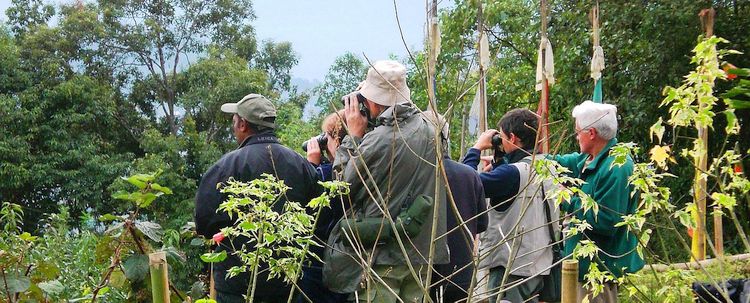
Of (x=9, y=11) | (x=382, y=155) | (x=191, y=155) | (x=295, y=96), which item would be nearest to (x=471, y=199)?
(x=382, y=155)

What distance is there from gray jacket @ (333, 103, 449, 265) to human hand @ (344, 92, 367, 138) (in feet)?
0.42

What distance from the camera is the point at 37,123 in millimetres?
20625

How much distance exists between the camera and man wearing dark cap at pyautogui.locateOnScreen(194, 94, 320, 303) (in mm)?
2846

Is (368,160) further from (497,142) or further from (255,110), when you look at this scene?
(497,142)

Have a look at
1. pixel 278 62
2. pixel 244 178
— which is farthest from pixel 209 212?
pixel 278 62

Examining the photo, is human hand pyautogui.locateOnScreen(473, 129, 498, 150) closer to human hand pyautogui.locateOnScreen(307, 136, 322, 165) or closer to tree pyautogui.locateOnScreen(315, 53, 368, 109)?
human hand pyautogui.locateOnScreen(307, 136, 322, 165)

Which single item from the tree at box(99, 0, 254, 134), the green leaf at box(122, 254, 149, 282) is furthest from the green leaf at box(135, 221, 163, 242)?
the tree at box(99, 0, 254, 134)

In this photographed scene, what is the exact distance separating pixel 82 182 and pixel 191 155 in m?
2.45

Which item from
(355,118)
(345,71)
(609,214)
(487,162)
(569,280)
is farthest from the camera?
(345,71)

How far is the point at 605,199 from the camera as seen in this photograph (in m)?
2.89

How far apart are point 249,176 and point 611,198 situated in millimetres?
1119

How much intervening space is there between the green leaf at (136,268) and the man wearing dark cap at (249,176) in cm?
79

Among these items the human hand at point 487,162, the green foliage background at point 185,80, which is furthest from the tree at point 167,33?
the human hand at point 487,162

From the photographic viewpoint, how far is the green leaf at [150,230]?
6.37ft
